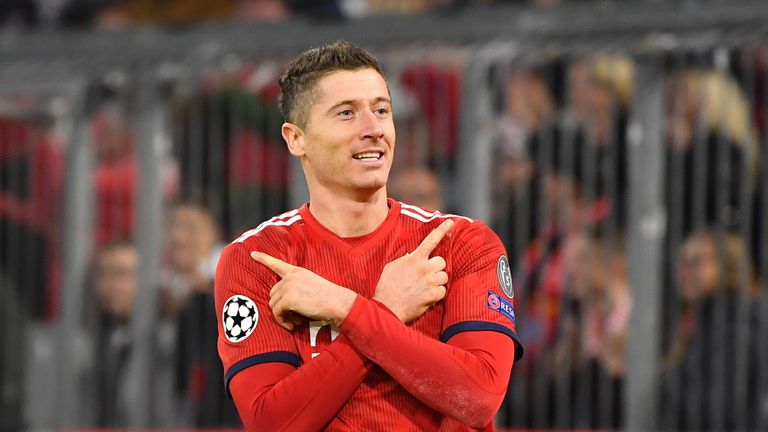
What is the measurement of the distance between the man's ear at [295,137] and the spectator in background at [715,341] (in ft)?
12.1

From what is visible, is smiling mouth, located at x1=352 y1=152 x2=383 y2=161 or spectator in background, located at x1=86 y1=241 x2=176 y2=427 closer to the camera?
smiling mouth, located at x1=352 y1=152 x2=383 y2=161

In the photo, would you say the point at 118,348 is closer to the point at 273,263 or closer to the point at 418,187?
the point at 418,187

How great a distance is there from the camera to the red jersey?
369cm

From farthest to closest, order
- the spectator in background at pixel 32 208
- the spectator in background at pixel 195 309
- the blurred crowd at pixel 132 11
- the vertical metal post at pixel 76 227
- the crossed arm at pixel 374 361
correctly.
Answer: the blurred crowd at pixel 132 11
the spectator in background at pixel 32 208
the vertical metal post at pixel 76 227
the spectator in background at pixel 195 309
the crossed arm at pixel 374 361

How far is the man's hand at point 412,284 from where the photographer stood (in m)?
3.68

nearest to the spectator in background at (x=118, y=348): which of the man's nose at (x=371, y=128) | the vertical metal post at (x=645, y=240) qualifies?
the vertical metal post at (x=645, y=240)

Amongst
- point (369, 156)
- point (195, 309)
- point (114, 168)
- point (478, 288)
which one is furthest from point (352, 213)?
point (114, 168)

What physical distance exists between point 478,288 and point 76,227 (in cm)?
516

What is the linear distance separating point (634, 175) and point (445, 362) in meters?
3.96

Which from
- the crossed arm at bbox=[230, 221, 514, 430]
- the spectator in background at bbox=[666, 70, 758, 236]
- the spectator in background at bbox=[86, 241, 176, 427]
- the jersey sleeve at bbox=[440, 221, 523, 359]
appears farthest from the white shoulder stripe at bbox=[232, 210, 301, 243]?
the spectator in background at bbox=[86, 241, 176, 427]

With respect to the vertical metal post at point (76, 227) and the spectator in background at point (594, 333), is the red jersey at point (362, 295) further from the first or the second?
the vertical metal post at point (76, 227)

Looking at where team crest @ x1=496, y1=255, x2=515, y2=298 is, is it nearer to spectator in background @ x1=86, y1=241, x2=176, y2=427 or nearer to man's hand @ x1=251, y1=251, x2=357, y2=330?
man's hand @ x1=251, y1=251, x2=357, y2=330

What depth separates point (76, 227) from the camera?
27.7 ft

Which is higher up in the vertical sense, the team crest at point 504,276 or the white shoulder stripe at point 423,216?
the white shoulder stripe at point 423,216
